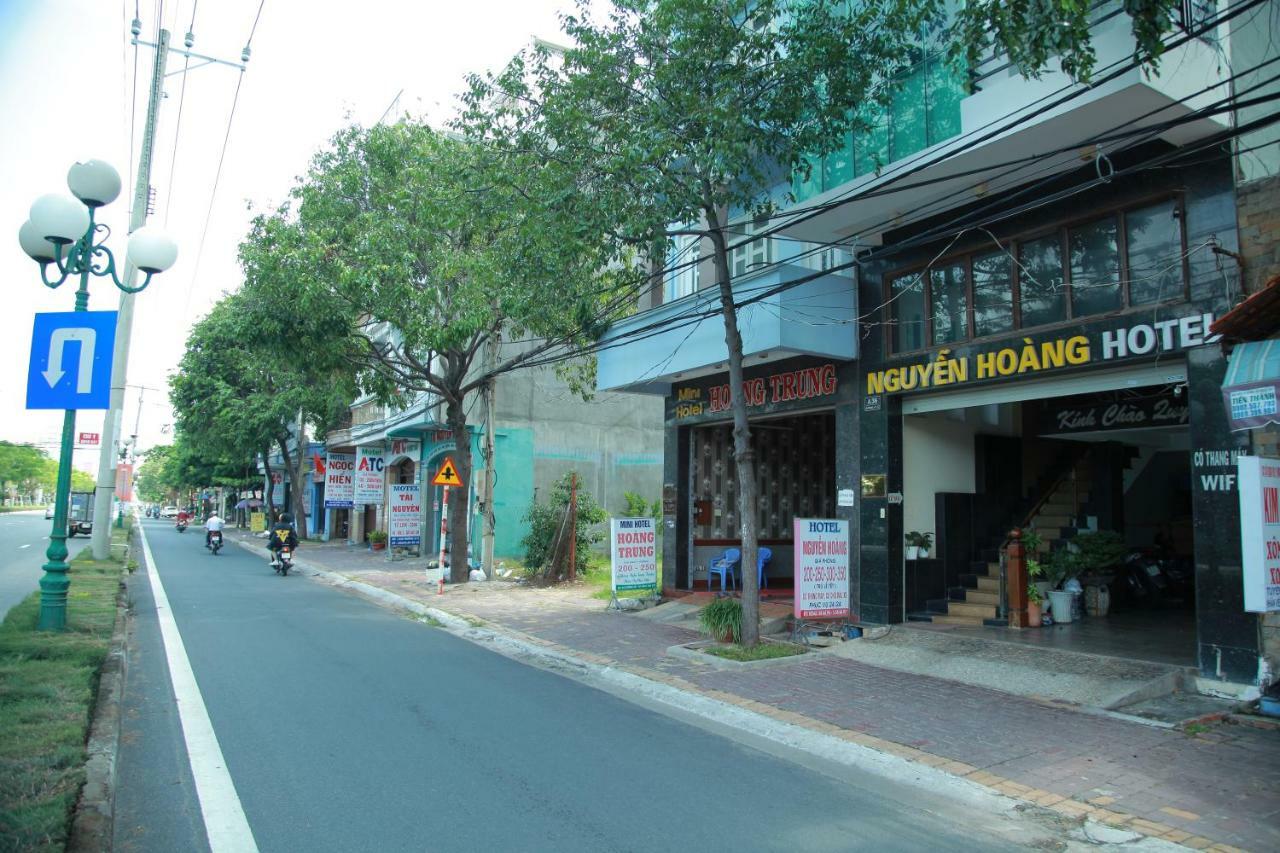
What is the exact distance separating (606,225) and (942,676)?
6.68m

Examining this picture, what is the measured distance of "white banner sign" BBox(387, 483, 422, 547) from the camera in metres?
24.1

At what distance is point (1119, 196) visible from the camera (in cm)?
905

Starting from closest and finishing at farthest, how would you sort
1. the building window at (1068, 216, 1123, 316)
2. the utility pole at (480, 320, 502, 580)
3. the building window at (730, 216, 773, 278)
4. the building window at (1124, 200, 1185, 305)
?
the building window at (1124, 200, 1185, 305), the building window at (1068, 216, 1123, 316), the building window at (730, 216, 773, 278), the utility pole at (480, 320, 502, 580)

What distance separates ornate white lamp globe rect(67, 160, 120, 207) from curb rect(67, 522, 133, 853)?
210 inches

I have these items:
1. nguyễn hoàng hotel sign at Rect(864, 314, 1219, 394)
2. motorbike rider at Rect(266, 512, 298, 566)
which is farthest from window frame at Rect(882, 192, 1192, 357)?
motorbike rider at Rect(266, 512, 298, 566)

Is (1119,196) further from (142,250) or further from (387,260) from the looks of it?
(387,260)

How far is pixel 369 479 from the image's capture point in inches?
1164

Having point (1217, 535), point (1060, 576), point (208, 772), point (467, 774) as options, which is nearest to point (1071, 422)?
point (1060, 576)

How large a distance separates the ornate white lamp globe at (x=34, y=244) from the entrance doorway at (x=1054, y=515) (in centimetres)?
1111

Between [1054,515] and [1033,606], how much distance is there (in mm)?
2621

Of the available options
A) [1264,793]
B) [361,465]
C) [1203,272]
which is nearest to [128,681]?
Answer: [1264,793]

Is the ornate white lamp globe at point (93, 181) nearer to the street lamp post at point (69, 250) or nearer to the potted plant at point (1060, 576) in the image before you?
the street lamp post at point (69, 250)

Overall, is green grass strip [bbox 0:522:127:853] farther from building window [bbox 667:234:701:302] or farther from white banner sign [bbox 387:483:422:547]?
white banner sign [bbox 387:483:422:547]

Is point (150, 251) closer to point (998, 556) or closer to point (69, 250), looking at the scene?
point (69, 250)
